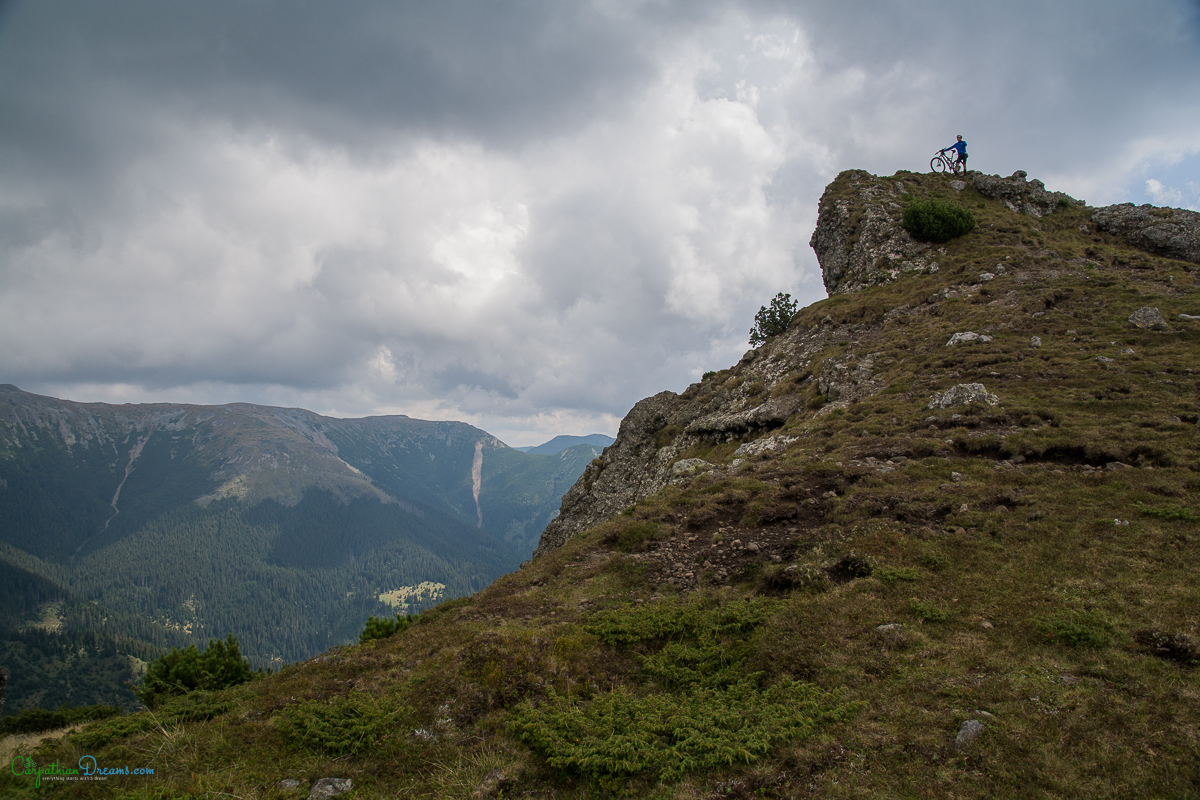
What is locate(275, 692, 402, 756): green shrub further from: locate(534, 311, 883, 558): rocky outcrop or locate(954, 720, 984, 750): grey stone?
locate(534, 311, 883, 558): rocky outcrop

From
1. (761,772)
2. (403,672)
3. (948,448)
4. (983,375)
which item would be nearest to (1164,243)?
(983,375)

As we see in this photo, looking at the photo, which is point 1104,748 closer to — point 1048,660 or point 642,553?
point 1048,660

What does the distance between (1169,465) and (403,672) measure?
892 inches

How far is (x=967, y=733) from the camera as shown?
6.66m

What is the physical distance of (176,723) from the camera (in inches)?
390

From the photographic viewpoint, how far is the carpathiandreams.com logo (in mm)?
8398

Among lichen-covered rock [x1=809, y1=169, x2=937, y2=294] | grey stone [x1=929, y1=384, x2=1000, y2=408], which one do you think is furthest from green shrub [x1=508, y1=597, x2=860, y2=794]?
lichen-covered rock [x1=809, y1=169, x2=937, y2=294]

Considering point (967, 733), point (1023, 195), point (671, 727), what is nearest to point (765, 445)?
point (671, 727)

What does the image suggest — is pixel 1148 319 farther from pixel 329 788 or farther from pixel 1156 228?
pixel 329 788

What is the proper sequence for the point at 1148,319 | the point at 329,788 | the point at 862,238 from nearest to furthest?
the point at 329,788
the point at 1148,319
the point at 862,238

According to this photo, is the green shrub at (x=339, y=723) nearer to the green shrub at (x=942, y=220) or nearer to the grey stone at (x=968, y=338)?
the grey stone at (x=968, y=338)

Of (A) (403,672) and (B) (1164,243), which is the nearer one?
(A) (403,672)

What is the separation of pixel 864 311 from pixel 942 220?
13.9m

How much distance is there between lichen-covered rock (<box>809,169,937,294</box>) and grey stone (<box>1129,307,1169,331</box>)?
16.7 meters
